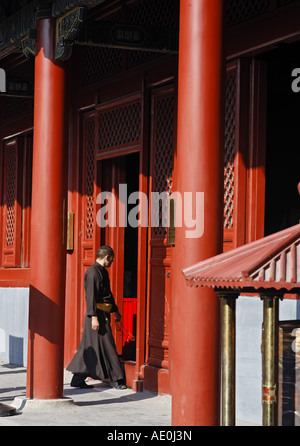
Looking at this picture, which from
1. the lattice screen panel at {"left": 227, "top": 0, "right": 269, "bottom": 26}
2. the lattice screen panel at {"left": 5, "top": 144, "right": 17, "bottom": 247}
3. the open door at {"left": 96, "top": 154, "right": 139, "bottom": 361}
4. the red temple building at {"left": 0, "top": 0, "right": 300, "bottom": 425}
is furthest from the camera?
the lattice screen panel at {"left": 5, "top": 144, "right": 17, "bottom": 247}

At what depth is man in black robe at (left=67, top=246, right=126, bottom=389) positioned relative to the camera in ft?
34.9

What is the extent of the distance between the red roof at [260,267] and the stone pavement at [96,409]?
370 cm

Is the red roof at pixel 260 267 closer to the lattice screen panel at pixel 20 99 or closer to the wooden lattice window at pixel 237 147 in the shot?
the wooden lattice window at pixel 237 147

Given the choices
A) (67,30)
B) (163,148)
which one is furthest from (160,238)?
(67,30)

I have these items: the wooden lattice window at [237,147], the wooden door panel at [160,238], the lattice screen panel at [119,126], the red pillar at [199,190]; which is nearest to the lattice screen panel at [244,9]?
the wooden lattice window at [237,147]

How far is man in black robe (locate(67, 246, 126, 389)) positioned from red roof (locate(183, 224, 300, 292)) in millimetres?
5569

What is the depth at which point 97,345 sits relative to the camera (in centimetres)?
1069

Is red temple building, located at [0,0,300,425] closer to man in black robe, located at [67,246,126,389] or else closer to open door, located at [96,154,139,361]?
open door, located at [96,154,139,361]

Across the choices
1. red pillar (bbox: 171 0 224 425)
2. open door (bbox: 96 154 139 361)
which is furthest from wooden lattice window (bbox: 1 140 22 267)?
red pillar (bbox: 171 0 224 425)

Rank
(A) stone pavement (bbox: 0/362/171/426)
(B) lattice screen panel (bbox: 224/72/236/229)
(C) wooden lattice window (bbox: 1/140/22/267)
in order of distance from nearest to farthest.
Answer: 1. (A) stone pavement (bbox: 0/362/171/426)
2. (B) lattice screen panel (bbox: 224/72/236/229)
3. (C) wooden lattice window (bbox: 1/140/22/267)

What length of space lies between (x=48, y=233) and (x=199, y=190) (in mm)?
2821

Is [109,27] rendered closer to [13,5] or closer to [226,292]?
[13,5]

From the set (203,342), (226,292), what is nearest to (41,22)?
(203,342)

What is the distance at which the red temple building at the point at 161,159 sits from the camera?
694 cm
